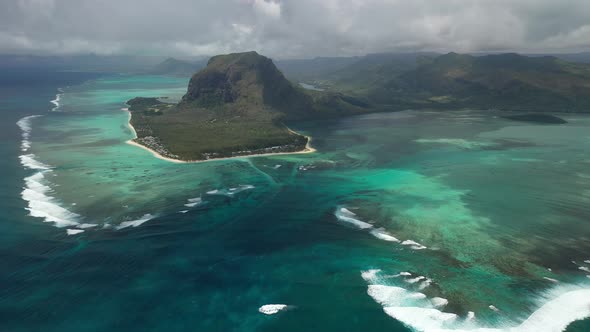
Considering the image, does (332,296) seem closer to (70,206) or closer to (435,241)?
(435,241)

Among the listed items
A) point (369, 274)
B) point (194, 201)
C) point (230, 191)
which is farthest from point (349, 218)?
point (194, 201)

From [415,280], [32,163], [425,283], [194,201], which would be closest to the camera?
[425,283]

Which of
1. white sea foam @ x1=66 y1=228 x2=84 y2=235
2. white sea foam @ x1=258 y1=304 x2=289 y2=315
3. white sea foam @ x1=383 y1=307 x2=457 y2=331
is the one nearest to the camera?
white sea foam @ x1=383 y1=307 x2=457 y2=331

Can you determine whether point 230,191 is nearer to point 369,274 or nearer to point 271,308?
point 271,308

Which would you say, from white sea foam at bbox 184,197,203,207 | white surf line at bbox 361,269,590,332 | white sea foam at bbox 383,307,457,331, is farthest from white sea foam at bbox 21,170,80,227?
white sea foam at bbox 383,307,457,331

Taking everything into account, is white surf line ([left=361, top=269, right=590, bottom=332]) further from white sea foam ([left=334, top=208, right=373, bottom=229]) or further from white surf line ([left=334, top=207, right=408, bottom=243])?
white sea foam ([left=334, top=208, right=373, bottom=229])

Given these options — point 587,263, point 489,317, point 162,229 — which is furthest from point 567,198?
point 162,229
